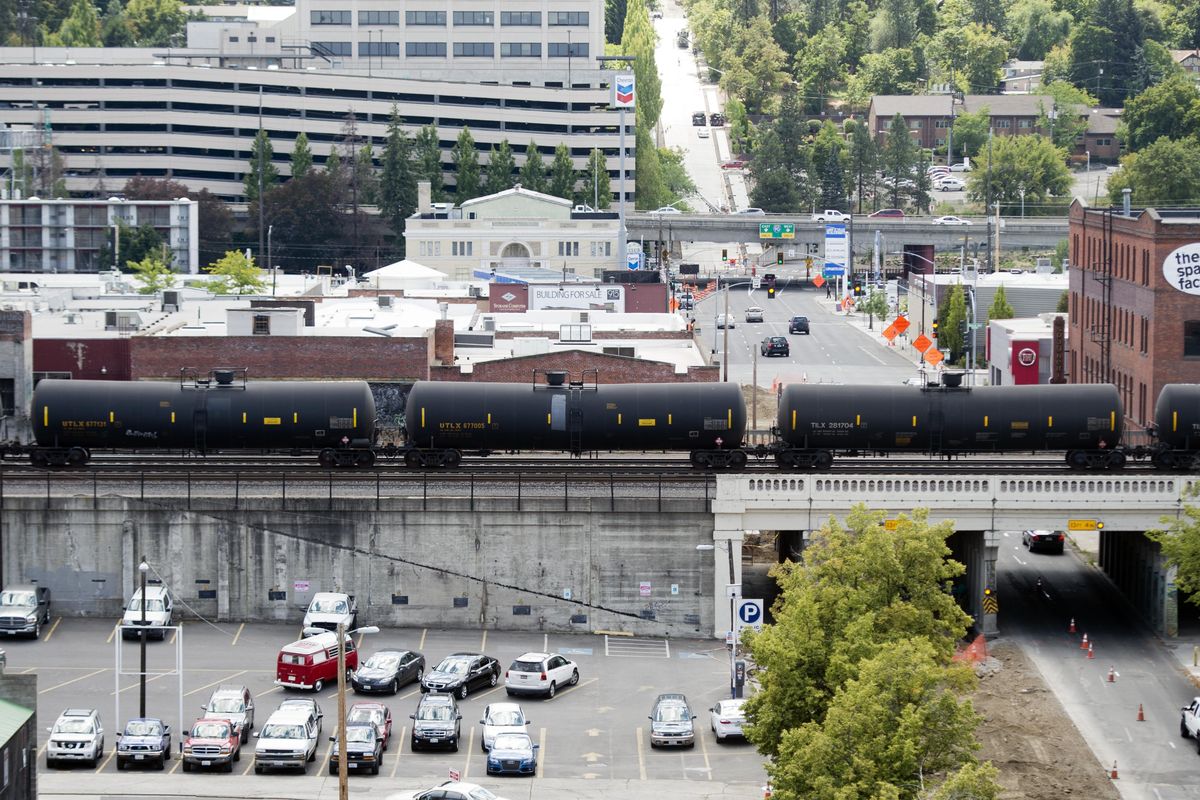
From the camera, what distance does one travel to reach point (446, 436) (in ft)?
207

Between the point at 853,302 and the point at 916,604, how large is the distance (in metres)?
117

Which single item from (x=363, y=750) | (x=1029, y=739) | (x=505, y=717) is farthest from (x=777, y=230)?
(x=363, y=750)

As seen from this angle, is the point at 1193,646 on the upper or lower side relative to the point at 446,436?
lower

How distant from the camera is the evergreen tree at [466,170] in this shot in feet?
600

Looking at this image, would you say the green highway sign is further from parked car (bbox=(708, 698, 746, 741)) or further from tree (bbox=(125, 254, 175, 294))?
parked car (bbox=(708, 698, 746, 741))

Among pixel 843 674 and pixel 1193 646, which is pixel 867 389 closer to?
pixel 1193 646

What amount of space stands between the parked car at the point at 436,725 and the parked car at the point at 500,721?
0.67 meters

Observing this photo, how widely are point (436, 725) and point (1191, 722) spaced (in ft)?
54.4

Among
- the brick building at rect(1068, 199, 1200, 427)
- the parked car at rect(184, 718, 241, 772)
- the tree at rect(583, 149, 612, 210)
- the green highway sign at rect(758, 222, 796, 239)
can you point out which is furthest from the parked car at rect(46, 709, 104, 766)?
the tree at rect(583, 149, 612, 210)

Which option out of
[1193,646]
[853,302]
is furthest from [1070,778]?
[853,302]

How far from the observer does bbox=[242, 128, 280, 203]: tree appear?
605 ft

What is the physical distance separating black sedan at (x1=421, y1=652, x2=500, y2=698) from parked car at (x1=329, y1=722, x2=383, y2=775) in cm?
502

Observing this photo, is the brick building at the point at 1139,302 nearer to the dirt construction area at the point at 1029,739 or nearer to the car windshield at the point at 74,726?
the dirt construction area at the point at 1029,739

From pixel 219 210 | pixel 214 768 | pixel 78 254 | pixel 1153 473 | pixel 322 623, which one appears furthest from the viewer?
pixel 219 210
